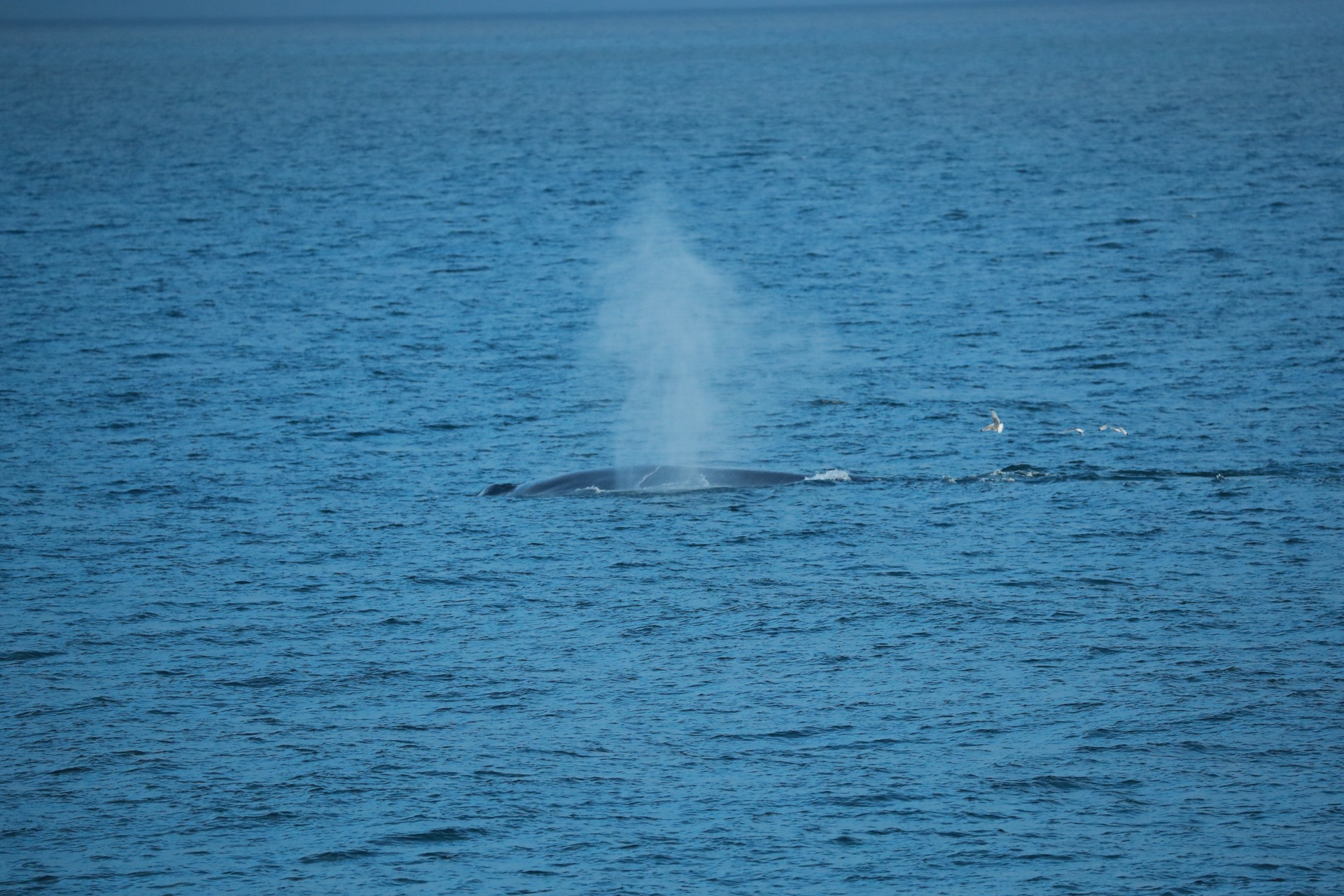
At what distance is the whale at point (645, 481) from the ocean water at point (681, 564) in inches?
19.0

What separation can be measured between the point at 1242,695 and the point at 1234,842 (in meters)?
4.43

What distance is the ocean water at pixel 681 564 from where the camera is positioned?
2045 centimetres

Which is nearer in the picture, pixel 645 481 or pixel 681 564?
pixel 681 564

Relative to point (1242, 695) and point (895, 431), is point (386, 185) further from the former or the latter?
point (1242, 695)

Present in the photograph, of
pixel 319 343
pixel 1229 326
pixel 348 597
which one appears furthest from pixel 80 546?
pixel 1229 326

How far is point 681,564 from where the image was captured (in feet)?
97.5

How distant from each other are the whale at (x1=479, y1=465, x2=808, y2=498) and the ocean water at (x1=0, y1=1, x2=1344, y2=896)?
0.48 m

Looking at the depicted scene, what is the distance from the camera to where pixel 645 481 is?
33938 mm

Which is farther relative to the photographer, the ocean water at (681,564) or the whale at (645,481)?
the whale at (645,481)

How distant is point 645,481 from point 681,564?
14.8 feet

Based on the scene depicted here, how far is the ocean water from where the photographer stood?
20.5 m

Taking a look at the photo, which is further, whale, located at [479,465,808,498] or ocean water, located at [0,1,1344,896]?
whale, located at [479,465,808,498]

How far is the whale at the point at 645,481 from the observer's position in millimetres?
33750

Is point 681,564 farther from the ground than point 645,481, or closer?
closer
